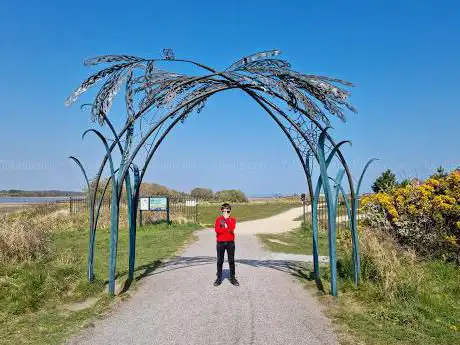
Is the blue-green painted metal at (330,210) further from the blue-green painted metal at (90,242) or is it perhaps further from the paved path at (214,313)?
the blue-green painted metal at (90,242)

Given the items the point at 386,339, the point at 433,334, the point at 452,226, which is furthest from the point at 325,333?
the point at 452,226

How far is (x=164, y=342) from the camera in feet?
16.6

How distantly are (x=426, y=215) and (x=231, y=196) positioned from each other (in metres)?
47.7

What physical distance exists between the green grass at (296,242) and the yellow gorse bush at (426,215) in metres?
2.21

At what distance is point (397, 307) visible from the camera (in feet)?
20.7

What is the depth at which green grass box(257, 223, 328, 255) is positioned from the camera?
13.7 metres

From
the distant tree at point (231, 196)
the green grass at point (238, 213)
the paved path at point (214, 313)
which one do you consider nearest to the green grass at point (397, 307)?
the paved path at point (214, 313)

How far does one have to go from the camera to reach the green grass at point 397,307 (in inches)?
208

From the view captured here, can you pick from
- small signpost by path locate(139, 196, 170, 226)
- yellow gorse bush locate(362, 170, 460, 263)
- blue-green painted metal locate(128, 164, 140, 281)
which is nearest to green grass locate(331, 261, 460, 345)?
yellow gorse bush locate(362, 170, 460, 263)

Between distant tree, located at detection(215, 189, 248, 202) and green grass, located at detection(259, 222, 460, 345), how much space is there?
49.1 meters

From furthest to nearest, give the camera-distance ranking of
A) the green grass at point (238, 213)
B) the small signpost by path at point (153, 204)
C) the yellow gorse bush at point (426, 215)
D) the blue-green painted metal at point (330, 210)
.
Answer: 1. the green grass at point (238, 213)
2. the small signpost by path at point (153, 204)
3. the yellow gorse bush at point (426, 215)
4. the blue-green painted metal at point (330, 210)

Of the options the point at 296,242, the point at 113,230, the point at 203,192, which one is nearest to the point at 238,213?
the point at 296,242

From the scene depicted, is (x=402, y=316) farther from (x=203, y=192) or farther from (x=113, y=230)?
(x=203, y=192)

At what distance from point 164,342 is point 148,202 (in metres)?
16.0
